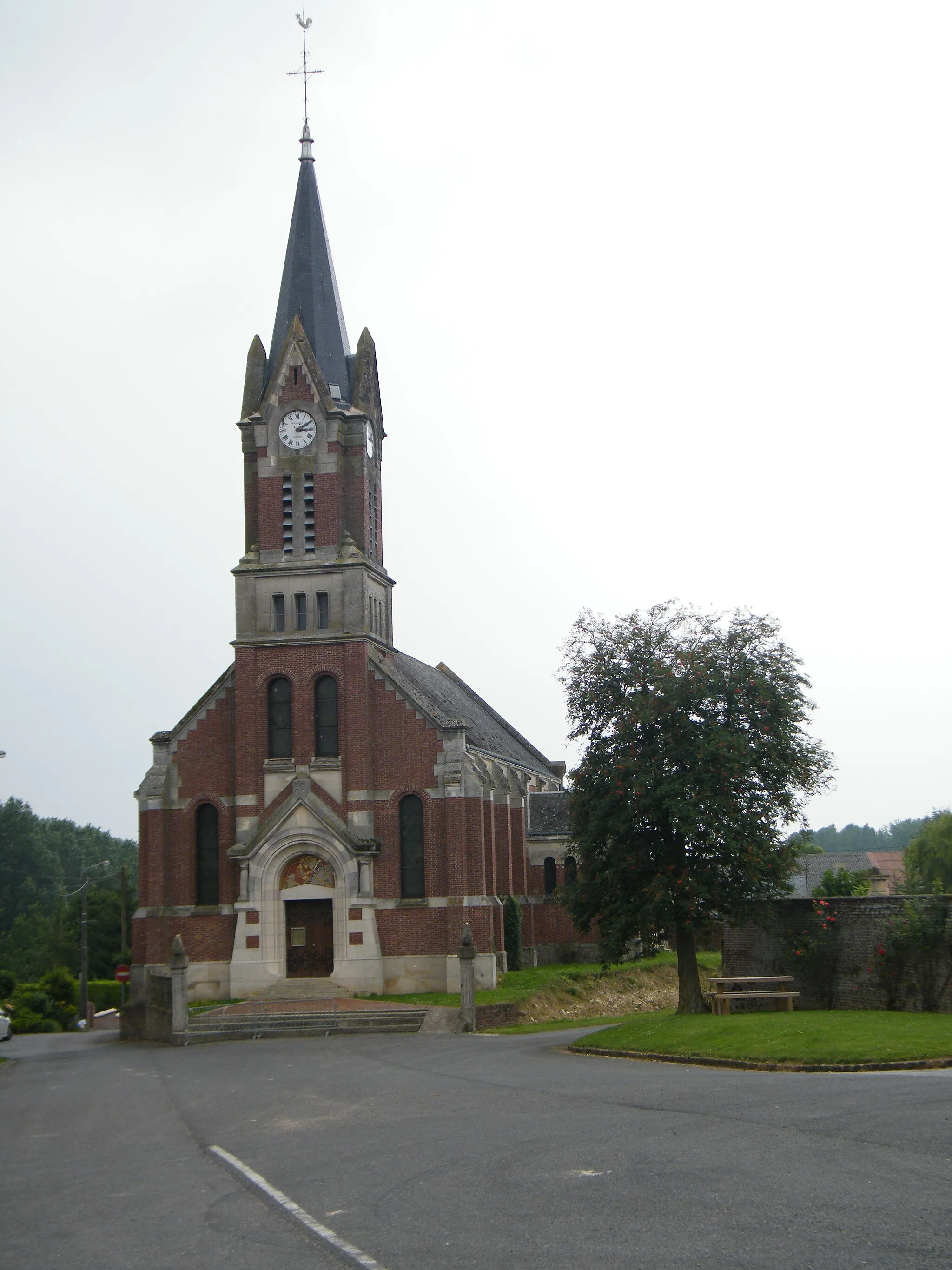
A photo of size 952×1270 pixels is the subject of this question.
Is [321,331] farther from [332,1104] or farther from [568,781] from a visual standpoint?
[332,1104]

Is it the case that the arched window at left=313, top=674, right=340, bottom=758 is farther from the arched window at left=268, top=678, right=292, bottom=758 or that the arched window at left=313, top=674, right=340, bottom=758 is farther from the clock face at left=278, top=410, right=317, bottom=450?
the clock face at left=278, top=410, right=317, bottom=450

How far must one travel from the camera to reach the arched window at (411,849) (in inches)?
1590

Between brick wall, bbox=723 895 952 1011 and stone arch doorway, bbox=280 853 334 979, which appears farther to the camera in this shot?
stone arch doorway, bbox=280 853 334 979

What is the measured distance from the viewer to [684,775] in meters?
28.2

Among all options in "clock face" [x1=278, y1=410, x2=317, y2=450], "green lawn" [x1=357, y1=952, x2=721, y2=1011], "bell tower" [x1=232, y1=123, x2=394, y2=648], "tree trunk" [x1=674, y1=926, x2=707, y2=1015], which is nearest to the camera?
"tree trunk" [x1=674, y1=926, x2=707, y2=1015]

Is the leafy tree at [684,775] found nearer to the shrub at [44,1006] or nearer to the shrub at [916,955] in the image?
the shrub at [916,955]

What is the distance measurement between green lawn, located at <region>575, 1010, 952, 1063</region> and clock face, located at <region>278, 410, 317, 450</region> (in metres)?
23.2

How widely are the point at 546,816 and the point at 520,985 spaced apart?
53.2 feet

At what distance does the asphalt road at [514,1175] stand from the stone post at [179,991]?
13.6 m

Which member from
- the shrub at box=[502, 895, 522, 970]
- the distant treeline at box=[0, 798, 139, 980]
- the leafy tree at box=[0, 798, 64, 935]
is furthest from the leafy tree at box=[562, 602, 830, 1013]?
the leafy tree at box=[0, 798, 64, 935]

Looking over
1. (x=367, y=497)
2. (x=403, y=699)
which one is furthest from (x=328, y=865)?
(x=367, y=497)

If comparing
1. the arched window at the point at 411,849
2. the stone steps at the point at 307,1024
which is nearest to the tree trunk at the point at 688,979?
the stone steps at the point at 307,1024

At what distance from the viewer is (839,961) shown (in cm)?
2755

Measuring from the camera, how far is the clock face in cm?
4319
